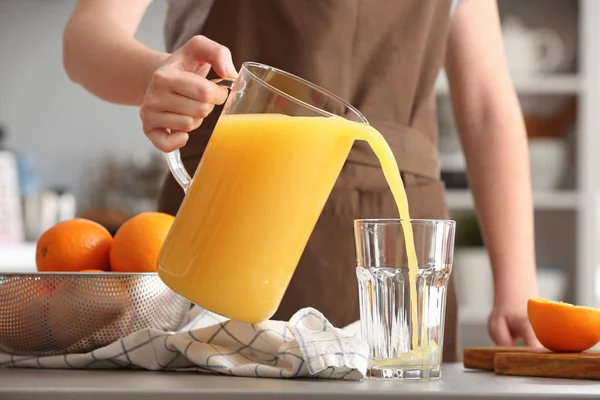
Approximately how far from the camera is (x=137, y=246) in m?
0.85

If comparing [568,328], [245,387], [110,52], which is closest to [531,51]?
[110,52]

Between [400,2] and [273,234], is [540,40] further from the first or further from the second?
[273,234]

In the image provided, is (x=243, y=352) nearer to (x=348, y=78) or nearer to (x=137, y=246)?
(x=137, y=246)

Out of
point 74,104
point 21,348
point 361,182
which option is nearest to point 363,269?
point 21,348

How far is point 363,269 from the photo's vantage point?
768 millimetres

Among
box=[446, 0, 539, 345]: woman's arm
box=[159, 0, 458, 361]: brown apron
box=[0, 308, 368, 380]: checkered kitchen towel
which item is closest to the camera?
box=[0, 308, 368, 380]: checkered kitchen towel

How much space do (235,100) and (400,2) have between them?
634 mm

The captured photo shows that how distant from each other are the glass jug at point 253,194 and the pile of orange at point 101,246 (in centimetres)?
11

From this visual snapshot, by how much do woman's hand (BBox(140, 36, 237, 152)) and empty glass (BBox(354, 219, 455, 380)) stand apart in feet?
0.55

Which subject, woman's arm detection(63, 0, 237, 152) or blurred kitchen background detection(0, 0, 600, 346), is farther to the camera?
blurred kitchen background detection(0, 0, 600, 346)

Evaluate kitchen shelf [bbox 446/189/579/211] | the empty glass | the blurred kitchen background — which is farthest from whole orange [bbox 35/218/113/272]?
kitchen shelf [bbox 446/189/579/211]

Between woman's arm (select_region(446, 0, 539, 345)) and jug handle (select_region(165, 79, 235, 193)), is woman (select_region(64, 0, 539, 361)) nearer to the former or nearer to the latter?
woman's arm (select_region(446, 0, 539, 345))

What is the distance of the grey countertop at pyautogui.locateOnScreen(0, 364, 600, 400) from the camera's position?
0.61 meters

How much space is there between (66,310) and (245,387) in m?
0.24
